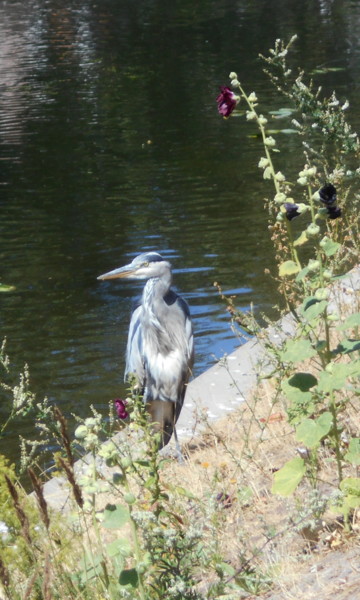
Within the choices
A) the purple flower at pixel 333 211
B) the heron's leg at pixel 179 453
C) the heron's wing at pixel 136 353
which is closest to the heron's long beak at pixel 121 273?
the heron's wing at pixel 136 353

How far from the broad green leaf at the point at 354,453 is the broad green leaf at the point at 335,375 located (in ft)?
0.77

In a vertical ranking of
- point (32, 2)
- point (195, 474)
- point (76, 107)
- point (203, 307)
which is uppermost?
point (195, 474)

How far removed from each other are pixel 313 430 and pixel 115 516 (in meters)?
0.72

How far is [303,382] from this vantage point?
3.08m

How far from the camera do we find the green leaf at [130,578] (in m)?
2.63

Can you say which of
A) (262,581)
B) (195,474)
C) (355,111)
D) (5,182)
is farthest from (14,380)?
(355,111)

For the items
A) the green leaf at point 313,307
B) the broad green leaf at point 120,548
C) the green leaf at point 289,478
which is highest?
the green leaf at point 313,307

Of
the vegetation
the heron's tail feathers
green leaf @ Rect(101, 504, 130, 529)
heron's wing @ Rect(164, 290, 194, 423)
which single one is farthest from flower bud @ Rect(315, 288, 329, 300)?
the heron's tail feathers

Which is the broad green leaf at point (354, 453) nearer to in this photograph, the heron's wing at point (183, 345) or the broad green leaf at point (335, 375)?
the broad green leaf at point (335, 375)

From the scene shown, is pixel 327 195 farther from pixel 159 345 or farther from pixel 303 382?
pixel 159 345

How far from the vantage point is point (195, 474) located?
4648mm

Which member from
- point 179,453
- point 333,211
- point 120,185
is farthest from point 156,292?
point 120,185

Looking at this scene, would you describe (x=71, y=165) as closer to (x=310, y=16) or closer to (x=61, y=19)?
(x=310, y=16)

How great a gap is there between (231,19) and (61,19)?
633 cm
